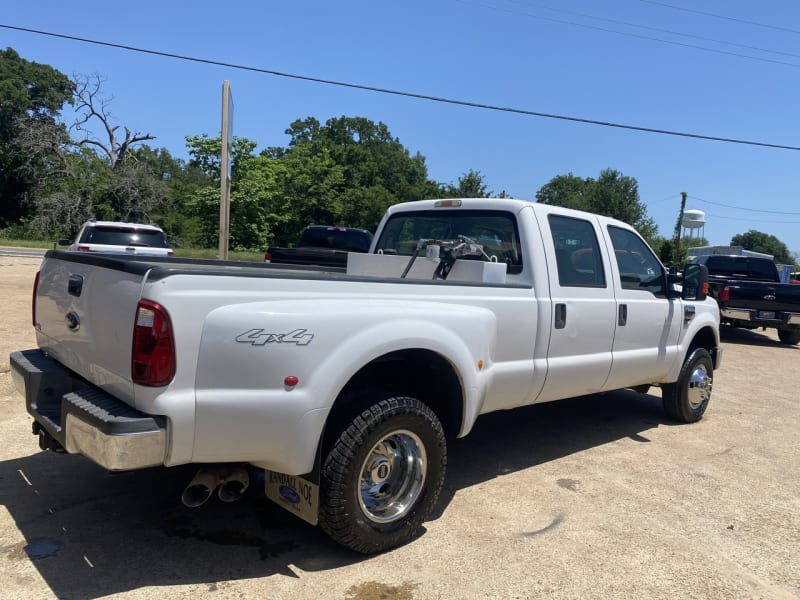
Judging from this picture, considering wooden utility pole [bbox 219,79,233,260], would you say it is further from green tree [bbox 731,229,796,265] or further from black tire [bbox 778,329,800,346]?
green tree [bbox 731,229,796,265]

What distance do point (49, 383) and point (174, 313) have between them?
1.28m

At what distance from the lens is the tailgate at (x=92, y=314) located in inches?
105

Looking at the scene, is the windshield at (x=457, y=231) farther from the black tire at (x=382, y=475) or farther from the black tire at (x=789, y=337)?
the black tire at (x=789, y=337)

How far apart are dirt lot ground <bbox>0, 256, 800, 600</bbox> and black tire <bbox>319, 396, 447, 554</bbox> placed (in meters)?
0.16

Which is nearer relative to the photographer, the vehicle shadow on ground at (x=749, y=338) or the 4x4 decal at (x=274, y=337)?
the 4x4 decal at (x=274, y=337)

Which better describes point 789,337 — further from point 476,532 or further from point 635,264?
point 476,532

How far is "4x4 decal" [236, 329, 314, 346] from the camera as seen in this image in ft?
8.70

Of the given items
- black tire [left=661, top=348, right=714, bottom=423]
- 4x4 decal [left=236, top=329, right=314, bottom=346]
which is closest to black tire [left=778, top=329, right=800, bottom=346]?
black tire [left=661, top=348, right=714, bottom=423]

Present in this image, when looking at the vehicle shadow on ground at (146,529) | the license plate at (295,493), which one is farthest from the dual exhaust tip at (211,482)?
the vehicle shadow on ground at (146,529)

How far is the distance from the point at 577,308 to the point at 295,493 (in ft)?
8.17

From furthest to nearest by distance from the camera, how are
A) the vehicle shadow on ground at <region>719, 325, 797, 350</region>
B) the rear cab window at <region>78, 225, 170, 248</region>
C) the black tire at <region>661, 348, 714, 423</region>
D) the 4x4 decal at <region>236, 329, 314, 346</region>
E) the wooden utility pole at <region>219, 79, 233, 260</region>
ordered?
the vehicle shadow on ground at <region>719, 325, 797, 350</region>, the rear cab window at <region>78, 225, 170, 248</region>, the wooden utility pole at <region>219, 79, 233, 260</region>, the black tire at <region>661, 348, 714, 423</region>, the 4x4 decal at <region>236, 329, 314, 346</region>

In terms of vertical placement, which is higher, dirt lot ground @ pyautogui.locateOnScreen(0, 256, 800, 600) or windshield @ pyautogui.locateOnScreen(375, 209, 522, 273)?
windshield @ pyautogui.locateOnScreen(375, 209, 522, 273)

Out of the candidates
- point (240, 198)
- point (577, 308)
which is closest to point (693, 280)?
point (577, 308)

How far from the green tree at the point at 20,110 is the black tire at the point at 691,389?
48993 mm
